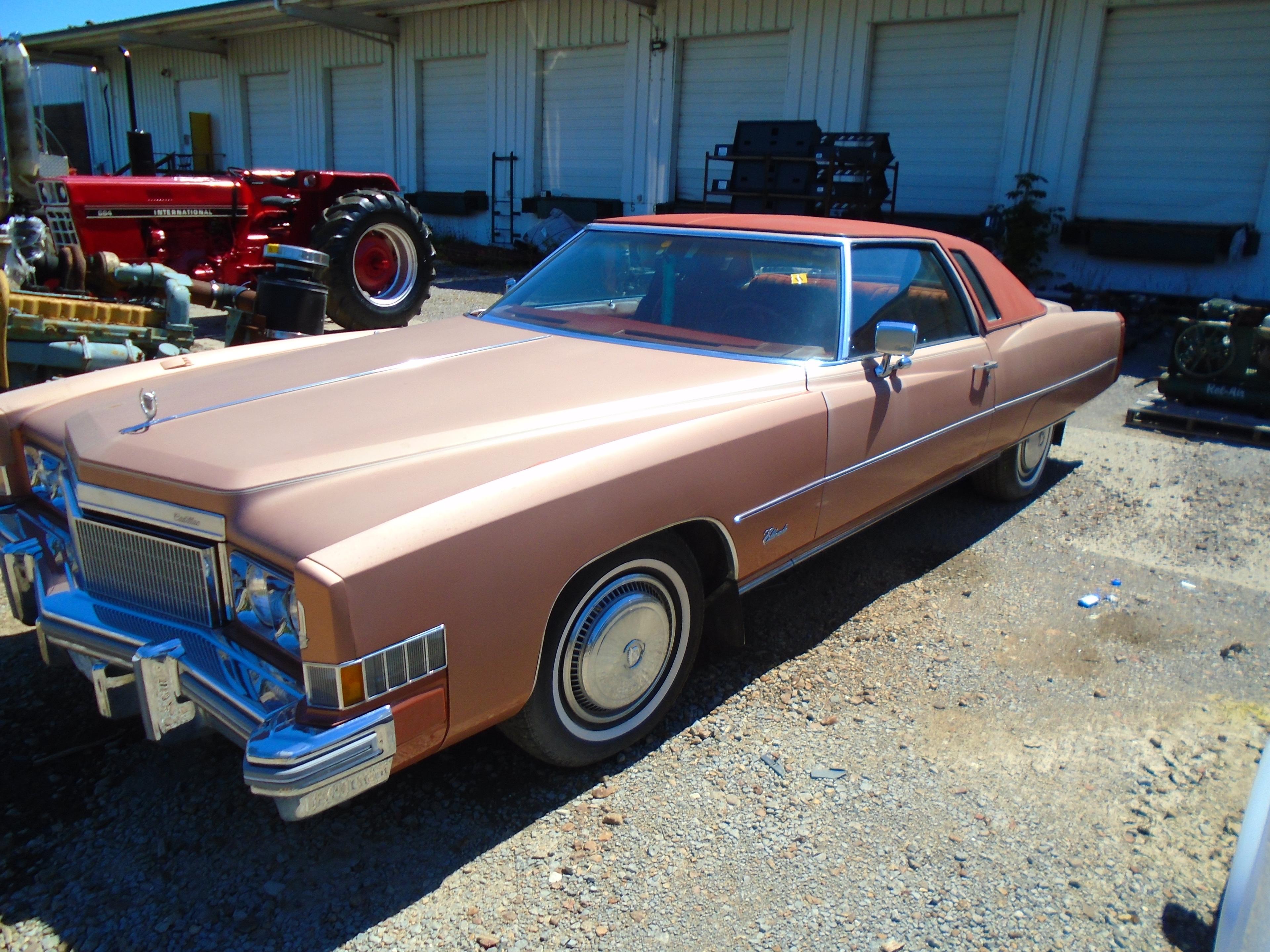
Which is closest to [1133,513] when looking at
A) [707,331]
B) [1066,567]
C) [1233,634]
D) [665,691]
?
[1066,567]

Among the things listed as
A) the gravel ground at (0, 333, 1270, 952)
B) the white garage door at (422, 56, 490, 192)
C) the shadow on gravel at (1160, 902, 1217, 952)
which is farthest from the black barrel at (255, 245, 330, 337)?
the white garage door at (422, 56, 490, 192)

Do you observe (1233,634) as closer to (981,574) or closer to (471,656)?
(981,574)

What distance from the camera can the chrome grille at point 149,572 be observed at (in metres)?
2.04

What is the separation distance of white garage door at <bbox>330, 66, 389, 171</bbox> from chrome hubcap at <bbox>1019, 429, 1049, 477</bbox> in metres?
15.5

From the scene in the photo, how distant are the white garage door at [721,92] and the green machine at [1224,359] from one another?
7287mm

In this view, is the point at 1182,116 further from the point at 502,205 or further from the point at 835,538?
the point at 502,205

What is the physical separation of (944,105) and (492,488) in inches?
418

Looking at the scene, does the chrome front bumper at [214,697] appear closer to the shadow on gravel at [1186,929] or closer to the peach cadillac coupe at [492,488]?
the peach cadillac coupe at [492,488]

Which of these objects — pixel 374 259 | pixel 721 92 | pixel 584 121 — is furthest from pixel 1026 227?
pixel 584 121

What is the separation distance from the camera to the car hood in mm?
1974

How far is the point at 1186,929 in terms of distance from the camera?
208cm

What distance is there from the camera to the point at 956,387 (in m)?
3.57

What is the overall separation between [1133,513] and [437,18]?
50.5 ft

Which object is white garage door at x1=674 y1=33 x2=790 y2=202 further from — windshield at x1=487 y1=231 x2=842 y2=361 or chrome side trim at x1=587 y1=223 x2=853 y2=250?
windshield at x1=487 y1=231 x2=842 y2=361
